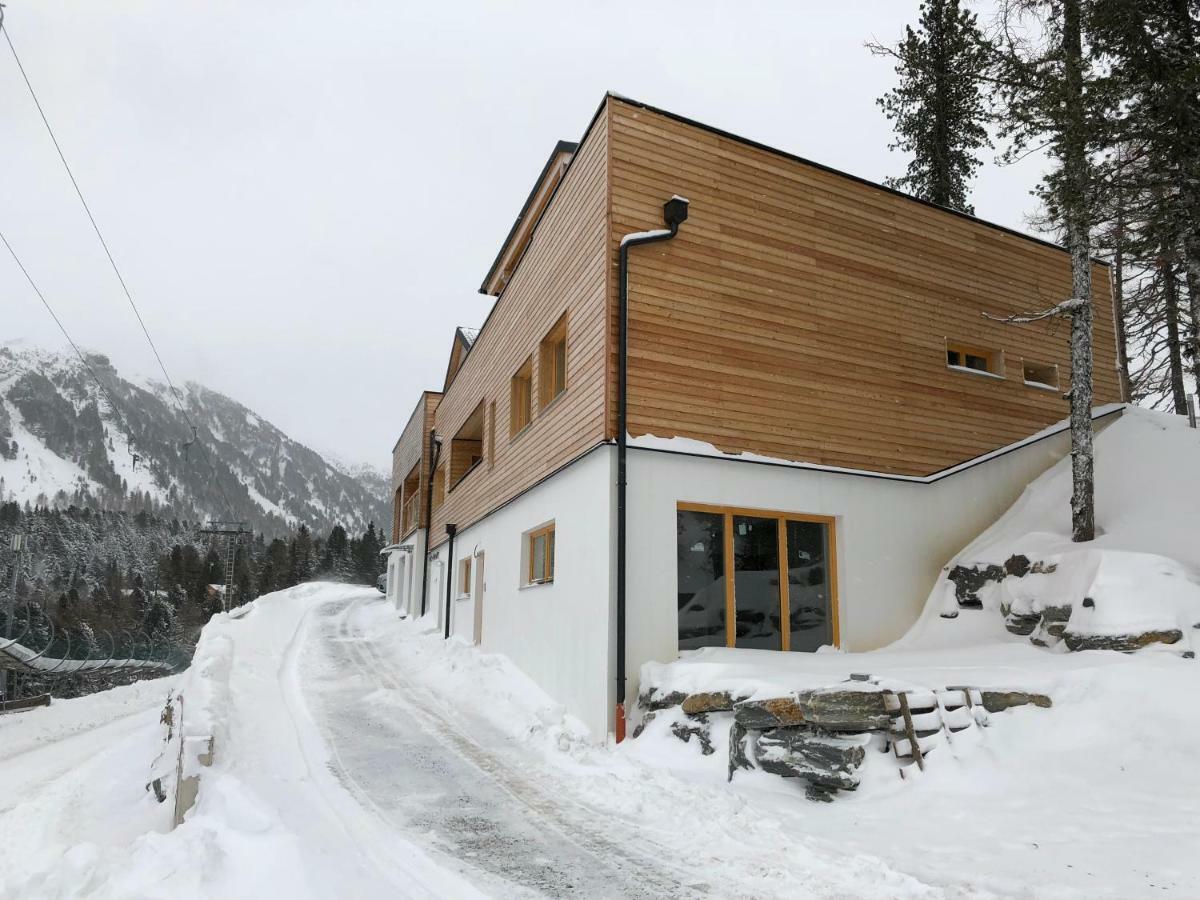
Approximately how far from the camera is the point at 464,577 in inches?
672

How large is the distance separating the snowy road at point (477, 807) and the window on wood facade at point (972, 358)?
861cm

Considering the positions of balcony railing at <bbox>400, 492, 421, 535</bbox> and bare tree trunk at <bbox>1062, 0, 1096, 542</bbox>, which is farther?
balcony railing at <bbox>400, 492, 421, 535</bbox>

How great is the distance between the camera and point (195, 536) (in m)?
98.9

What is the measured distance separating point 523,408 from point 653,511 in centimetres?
510

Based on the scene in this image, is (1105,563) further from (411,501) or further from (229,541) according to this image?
(229,541)

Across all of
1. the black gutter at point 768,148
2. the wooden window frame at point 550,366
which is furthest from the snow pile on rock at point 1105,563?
the wooden window frame at point 550,366

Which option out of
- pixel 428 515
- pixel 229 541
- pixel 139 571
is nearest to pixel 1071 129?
pixel 428 515

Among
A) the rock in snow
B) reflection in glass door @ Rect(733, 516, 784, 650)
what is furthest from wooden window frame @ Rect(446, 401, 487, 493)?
the rock in snow

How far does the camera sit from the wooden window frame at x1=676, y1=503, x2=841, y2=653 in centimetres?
893

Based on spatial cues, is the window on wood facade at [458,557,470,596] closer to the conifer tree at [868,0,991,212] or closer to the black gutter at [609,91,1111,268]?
the black gutter at [609,91,1111,268]

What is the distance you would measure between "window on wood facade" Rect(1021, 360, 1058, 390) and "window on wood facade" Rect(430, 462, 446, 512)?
14393mm

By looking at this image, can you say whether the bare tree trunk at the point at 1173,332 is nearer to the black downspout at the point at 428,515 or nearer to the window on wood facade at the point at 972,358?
the window on wood facade at the point at 972,358

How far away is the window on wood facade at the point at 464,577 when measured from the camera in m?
16.7

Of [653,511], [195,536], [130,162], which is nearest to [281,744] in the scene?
[653,511]
